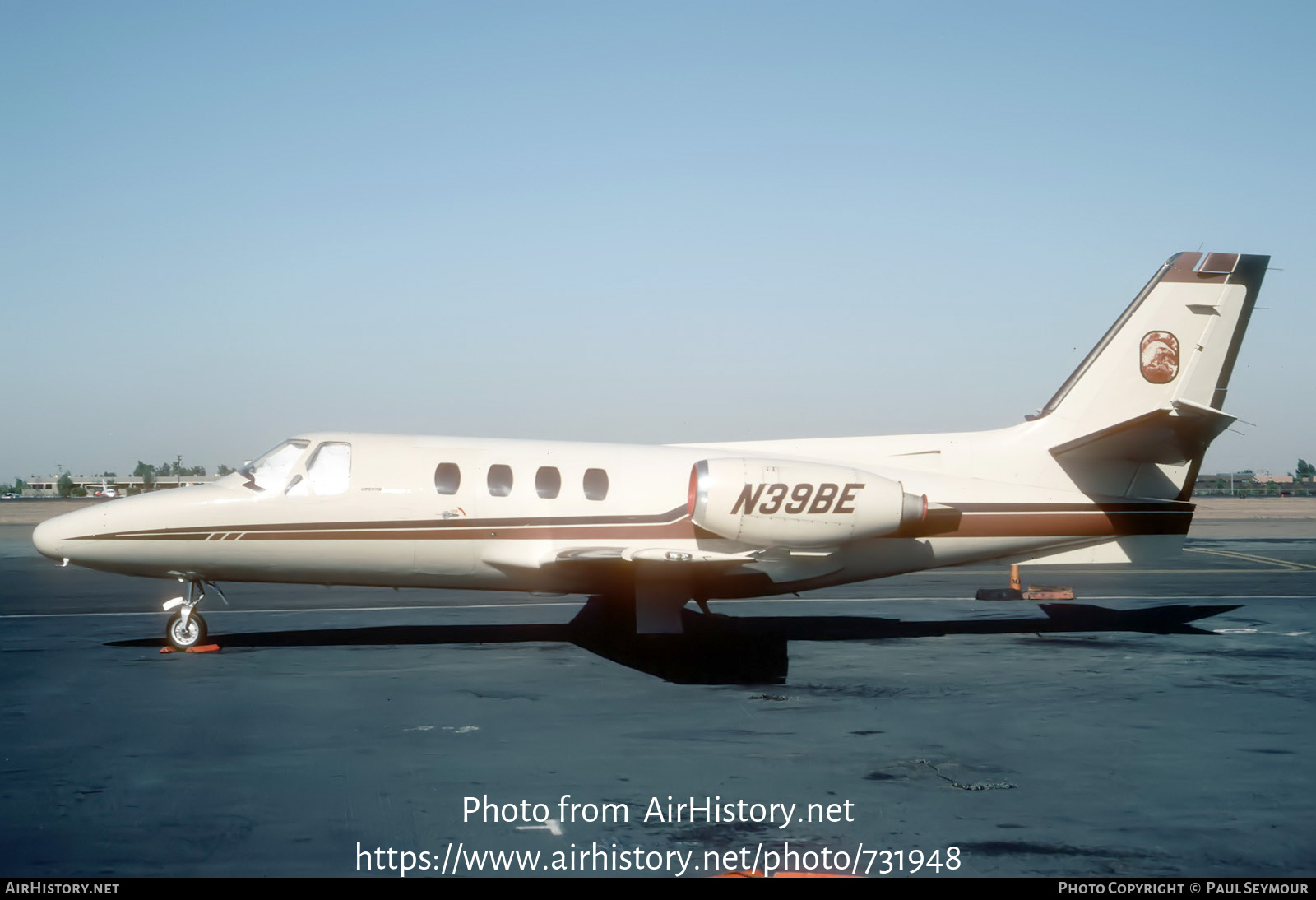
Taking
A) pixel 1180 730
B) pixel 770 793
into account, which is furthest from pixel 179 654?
pixel 1180 730

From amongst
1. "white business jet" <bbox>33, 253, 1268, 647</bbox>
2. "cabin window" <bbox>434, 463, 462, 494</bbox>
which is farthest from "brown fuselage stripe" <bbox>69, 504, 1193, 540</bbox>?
"cabin window" <bbox>434, 463, 462, 494</bbox>

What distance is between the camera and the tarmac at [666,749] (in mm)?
6512

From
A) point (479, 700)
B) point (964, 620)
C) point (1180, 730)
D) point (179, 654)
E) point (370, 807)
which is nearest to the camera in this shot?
point (370, 807)

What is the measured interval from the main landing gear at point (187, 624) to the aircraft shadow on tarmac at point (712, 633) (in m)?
0.55

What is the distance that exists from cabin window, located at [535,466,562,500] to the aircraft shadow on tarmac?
7.30ft

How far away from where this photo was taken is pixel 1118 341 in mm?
15945

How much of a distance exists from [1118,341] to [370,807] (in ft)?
43.4

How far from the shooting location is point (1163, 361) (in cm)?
1586

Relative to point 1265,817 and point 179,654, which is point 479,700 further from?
point 1265,817

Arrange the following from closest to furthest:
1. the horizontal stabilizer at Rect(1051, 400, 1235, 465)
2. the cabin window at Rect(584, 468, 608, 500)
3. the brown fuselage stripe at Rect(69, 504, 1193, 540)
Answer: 1. the horizontal stabilizer at Rect(1051, 400, 1235, 465)
2. the brown fuselage stripe at Rect(69, 504, 1193, 540)
3. the cabin window at Rect(584, 468, 608, 500)

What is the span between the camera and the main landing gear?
1412 cm

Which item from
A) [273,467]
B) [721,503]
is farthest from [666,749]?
[273,467]

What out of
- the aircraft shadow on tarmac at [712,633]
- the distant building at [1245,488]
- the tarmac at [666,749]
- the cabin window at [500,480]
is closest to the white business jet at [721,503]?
the cabin window at [500,480]

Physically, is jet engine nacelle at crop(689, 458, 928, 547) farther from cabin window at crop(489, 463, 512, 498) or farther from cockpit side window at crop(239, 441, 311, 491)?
cockpit side window at crop(239, 441, 311, 491)
